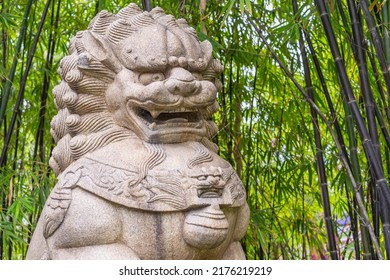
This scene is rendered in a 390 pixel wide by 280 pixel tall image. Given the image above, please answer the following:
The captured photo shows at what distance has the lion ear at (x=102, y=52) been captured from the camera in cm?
276

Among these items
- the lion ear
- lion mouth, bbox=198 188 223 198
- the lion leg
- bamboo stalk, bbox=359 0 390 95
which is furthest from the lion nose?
bamboo stalk, bbox=359 0 390 95

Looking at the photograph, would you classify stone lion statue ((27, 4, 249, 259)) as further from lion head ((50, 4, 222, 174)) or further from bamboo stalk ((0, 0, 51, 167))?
bamboo stalk ((0, 0, 51, 167))

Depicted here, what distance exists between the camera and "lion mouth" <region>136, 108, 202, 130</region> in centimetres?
272

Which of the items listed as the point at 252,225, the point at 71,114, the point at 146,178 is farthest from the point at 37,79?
the point at 146,178

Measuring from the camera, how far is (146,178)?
2.60 metres

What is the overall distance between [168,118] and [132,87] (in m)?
0.18

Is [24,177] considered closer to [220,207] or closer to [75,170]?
[75,170]

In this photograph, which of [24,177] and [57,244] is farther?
[24,177]

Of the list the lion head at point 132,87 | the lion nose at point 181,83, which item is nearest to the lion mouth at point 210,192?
the lion head at point 132,87

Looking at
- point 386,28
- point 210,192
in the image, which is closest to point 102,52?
point 210,192

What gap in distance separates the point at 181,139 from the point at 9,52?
94.0 inches

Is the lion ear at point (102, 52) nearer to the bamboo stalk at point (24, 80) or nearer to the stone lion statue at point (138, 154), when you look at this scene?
the stone lion statue at point (138, 154)
